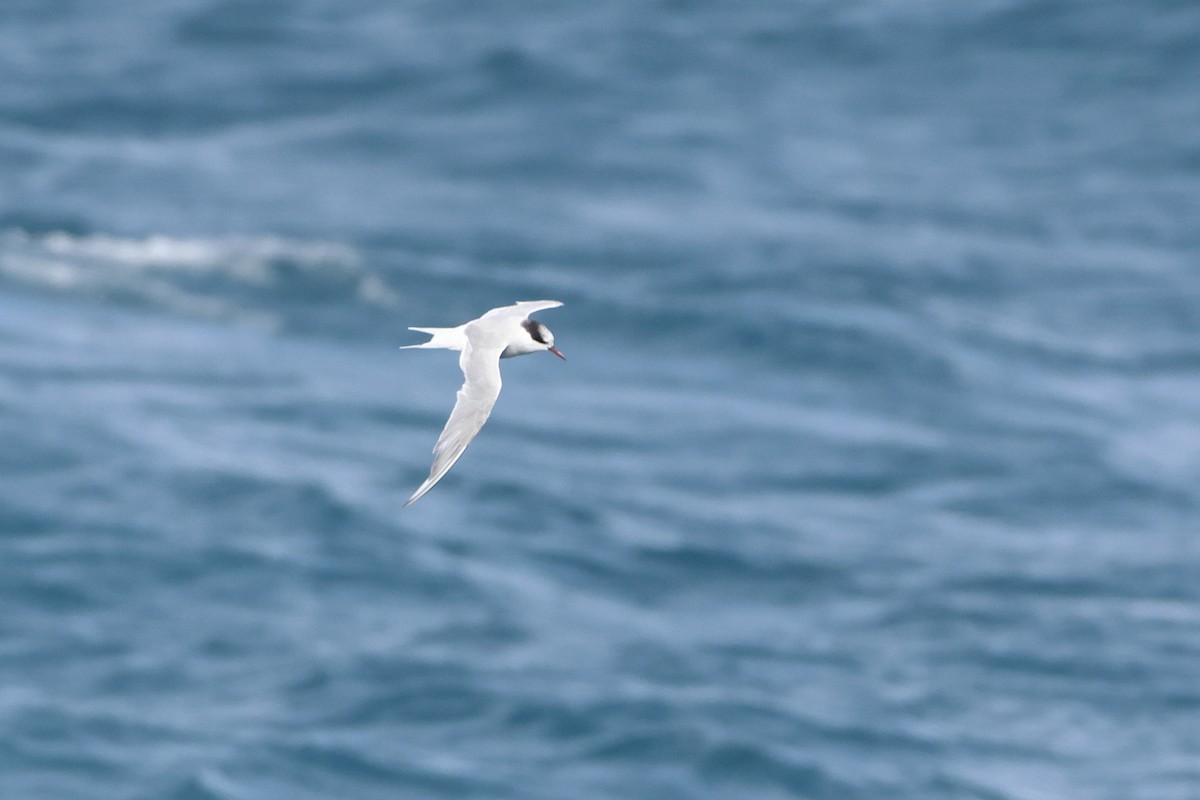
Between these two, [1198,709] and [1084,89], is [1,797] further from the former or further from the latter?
[1084,89]

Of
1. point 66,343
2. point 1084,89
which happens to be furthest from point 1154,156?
point 66,343

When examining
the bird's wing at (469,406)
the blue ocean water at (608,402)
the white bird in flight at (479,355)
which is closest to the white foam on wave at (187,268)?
the blue ocean water at (608,402)

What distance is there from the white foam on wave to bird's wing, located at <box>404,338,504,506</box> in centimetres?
4190

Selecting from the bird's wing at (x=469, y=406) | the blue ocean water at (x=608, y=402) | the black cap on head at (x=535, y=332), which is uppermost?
the blue ocean water at (x=608, y=402)

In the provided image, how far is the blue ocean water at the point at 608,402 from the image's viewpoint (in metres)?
42.1

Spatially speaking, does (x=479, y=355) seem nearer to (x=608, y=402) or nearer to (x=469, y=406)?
(x=469, y=406)

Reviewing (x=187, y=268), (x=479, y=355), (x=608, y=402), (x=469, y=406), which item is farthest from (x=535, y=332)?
(x=187, y=268)

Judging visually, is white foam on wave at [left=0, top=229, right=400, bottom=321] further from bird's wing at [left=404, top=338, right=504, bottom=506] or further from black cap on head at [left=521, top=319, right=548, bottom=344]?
bird's wing at [left=404, top=338, right=504, bottom=506]

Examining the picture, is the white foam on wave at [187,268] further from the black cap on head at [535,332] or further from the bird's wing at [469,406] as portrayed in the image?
the bird's wing at [469,406]

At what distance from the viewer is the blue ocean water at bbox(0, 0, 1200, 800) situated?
42.1 m

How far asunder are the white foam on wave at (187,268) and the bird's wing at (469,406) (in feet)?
137

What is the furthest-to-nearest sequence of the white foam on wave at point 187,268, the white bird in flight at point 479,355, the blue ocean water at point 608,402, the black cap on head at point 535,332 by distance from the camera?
the white foam on wave at point 187,268 → the blue ocean water at point 608,402 → the black cap on head at point 535,332 → the white bird in flight at point 479,355

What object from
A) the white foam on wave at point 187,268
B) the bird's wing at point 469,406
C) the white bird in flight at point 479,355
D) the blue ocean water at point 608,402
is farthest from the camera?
the white foam on wave at point 187,268

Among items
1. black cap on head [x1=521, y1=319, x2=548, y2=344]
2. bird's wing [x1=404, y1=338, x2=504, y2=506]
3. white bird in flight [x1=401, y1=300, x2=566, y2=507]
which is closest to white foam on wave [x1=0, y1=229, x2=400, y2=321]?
white bird in flight [x1=401, y1=300, x2=566, y2=507]
